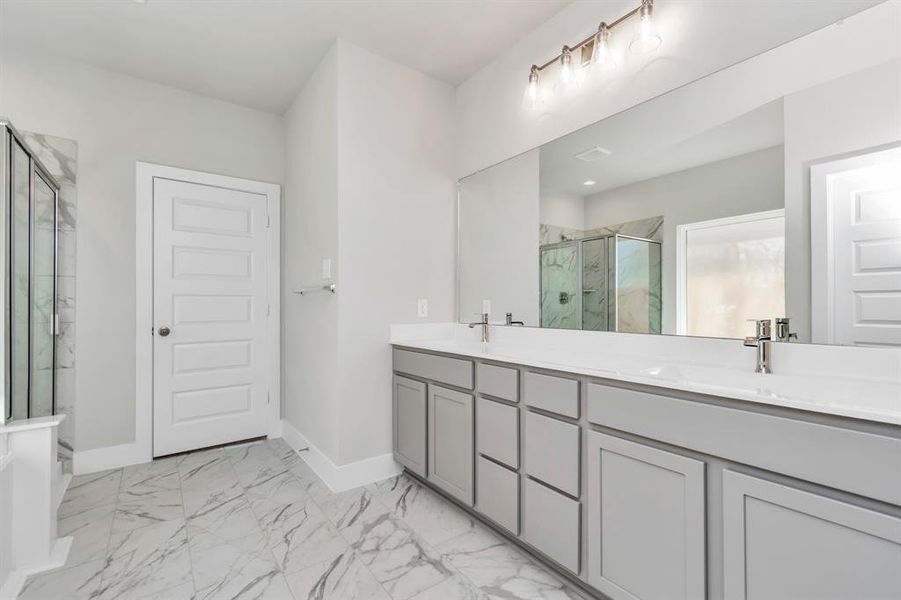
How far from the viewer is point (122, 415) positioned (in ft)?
9.00

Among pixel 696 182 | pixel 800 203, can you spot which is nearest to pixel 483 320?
pixel 696 182

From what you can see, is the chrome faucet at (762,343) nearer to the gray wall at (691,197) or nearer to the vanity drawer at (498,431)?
the gray wall at (691,197)

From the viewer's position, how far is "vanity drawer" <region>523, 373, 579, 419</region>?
1.48 metres

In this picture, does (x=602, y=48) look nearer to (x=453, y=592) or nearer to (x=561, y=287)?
(x=561, y=287)

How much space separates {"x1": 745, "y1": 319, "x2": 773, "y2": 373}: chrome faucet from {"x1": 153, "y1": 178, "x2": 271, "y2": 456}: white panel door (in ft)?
10.3

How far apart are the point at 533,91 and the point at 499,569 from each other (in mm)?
2315

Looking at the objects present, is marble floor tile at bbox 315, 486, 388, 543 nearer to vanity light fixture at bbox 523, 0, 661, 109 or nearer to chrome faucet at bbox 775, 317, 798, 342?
chrome faucet at bbox 775, 317, 798, 342

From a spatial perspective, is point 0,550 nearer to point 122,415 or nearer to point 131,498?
point 131,498

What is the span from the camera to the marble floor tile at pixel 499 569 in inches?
59.7

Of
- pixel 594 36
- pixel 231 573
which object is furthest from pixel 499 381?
pixel 594 36

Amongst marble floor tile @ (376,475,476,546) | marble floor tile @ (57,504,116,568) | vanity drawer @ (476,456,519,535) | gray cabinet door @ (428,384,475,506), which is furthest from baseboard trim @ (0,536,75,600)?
vanity drawer @ (476,456,519,535)

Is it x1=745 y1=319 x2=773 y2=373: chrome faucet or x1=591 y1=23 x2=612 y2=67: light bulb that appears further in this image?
x1=591 y1=23 x2=612 y2=67: light bulb

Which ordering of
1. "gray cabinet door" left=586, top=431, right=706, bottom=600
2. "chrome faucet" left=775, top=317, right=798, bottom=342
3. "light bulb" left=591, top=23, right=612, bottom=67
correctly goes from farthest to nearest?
1. "light bulb" left=591, top=23, right=612, bottom=67
2. "chrome faucet" left=775, top=317, right=798, bottom=342
3. "gray cabinet door" left=586, top=431, right=706, bottom=600

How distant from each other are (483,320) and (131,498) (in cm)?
222
